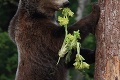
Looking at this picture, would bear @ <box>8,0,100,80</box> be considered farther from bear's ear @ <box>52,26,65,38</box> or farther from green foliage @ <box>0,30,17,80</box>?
green foliage @ <box>0,30,17,80</box>

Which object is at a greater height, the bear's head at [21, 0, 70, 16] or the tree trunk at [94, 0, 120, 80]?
the bear's head at [21, 0, 70, 16]

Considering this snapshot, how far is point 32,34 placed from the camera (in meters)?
6.70

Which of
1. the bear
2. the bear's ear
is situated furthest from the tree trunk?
the bear

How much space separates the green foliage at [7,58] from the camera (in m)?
13.2

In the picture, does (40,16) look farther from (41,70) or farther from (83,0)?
(83,0)

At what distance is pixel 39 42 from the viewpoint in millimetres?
6672

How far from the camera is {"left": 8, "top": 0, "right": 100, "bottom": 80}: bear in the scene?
664 centimetres

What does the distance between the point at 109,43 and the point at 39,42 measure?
1.39 meters

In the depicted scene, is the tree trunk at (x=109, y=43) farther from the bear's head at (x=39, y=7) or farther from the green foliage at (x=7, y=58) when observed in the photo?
the green foliage at (x=7, y=58)

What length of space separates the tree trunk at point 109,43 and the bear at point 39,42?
97cm

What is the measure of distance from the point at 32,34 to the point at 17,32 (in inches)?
9.7

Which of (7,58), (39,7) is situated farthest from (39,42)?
(7,58)

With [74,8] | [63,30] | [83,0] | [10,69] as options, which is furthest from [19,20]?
[74,8]

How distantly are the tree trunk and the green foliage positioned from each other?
24.9 feet
